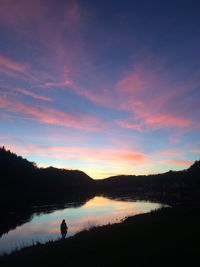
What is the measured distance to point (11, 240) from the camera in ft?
136

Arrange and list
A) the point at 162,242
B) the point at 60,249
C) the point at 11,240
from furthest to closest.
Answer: the point at 11,240 → the point at 60,249 → the point at 162,242

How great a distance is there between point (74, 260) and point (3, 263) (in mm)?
7049

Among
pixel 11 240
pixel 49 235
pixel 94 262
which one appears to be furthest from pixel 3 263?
pixel 49 235

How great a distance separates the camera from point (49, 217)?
67.1 metres

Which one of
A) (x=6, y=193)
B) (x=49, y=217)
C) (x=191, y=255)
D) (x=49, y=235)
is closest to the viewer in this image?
(x=191, y=255)

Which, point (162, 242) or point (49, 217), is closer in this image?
point (162, 242)

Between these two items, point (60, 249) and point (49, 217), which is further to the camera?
point (49, 217)

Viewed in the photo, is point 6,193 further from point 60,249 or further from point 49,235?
point 60,249

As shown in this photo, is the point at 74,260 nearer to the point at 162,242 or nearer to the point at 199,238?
the point at 162,242

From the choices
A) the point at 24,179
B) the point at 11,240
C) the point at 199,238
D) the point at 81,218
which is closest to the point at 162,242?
the point at 199,238

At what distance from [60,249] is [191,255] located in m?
10.6

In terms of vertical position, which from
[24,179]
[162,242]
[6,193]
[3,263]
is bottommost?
[3,263]

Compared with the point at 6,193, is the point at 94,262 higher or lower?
lower

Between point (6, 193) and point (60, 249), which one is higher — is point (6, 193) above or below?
above
